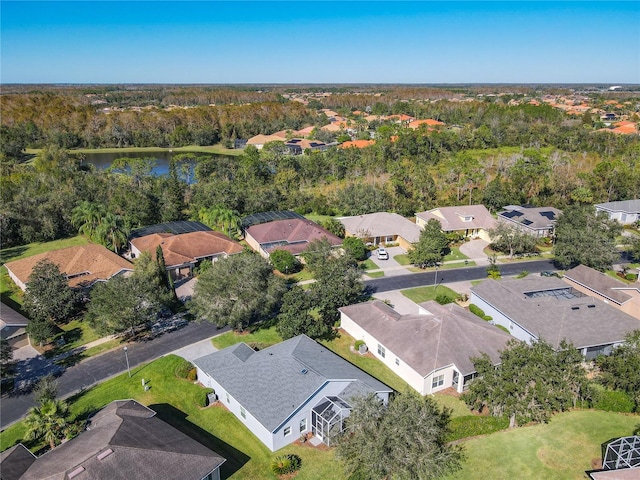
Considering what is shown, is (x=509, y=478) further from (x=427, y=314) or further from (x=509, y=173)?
(x=509, y=173)

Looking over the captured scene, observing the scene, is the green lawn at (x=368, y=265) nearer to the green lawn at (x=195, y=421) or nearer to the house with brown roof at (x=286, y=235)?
the house with brown roof at (x=286, y=235)

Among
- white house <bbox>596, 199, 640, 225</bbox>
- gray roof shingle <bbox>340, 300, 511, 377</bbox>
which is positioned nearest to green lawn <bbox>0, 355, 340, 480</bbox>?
gray roof shingle <bbox>340, 300, 511, 377</bbox>

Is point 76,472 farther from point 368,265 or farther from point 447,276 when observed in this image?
point 447,276

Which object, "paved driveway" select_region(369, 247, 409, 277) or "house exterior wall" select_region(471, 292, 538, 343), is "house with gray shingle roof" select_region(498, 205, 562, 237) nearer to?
"paved driveway" select_region(369, 247, 409, 277)

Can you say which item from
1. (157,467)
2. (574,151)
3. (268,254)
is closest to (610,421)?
(157,467)

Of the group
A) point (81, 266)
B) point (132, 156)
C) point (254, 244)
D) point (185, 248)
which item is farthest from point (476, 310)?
point (132, 156)

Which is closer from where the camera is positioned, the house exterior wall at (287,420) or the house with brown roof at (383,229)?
the house exterior wall at (287,420)

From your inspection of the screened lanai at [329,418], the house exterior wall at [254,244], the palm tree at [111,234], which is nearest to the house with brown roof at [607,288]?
the screened lanai at [329,418]
